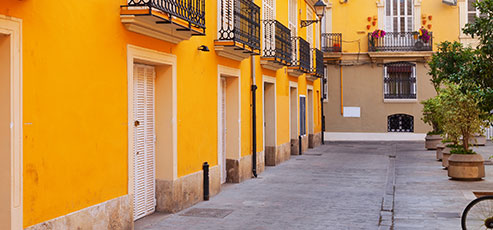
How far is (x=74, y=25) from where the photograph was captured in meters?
6.62

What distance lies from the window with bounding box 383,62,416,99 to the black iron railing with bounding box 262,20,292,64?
Result: 14624mm

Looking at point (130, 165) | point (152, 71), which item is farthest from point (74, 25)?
point (152, 71)

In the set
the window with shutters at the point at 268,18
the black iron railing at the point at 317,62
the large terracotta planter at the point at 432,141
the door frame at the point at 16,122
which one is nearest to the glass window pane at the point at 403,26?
the black iron railing at the point at 317,62

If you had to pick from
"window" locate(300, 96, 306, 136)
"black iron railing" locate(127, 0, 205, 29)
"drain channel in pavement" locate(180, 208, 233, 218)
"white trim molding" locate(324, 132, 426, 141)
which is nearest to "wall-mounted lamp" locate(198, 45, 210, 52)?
"black iron railing" locate(127, 0, 205, 29)

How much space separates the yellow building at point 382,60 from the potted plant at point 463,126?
53.8ft

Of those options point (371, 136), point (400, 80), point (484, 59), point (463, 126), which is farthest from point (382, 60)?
point (484, 59)

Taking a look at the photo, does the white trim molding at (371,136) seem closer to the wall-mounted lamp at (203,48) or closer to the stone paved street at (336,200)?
the stone paved street at (336,200)

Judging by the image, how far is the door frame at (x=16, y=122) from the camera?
5520 millimetres

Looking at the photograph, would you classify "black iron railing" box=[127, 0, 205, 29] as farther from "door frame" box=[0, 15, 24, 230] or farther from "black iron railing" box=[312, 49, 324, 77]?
"black iron railing" box=[312, 49, 324, 77]

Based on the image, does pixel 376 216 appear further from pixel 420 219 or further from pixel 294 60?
pixel 294 60

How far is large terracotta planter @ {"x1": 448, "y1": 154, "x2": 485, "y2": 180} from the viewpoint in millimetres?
13602

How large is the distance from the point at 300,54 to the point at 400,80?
12538mm

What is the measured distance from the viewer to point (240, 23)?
13.1 m

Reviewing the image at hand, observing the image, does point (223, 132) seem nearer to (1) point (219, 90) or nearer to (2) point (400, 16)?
(1) point (219, 90)
